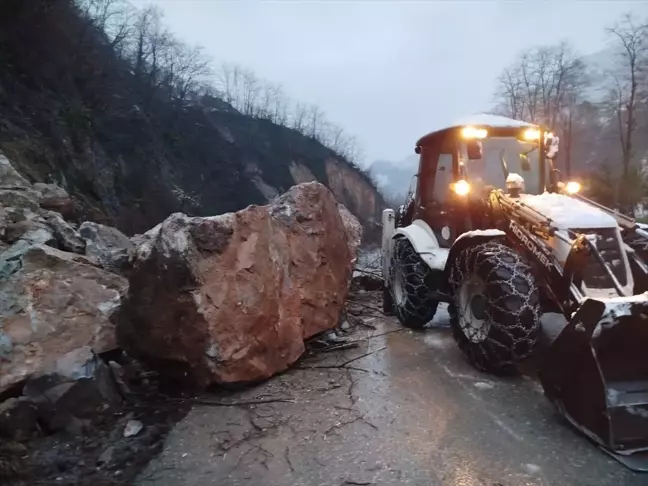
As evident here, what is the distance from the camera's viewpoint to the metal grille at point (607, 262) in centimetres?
377

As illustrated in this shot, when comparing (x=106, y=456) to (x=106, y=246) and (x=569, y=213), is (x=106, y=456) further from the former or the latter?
(x=106, y=246)

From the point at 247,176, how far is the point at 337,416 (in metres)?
27.0

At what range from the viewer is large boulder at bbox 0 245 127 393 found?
3.82 m

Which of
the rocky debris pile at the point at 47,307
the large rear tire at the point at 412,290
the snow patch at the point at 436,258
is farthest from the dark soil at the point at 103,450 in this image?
the snow patch at the point at 436,258

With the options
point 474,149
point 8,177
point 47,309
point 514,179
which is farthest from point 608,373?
point 8,177

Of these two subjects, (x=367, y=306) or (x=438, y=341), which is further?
(x=367, y=306)

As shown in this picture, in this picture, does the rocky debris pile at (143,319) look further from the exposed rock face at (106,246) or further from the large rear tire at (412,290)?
the large rear tire at (412,290)

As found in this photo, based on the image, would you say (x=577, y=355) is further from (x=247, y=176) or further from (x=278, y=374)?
(x=247, y=176)

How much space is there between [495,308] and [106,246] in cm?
535

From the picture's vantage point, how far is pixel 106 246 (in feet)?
23.2

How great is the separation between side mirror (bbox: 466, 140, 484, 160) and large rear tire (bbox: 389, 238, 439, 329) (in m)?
1.22

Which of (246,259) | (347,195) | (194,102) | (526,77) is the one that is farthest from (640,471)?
(347,195)

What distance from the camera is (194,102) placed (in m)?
31.9

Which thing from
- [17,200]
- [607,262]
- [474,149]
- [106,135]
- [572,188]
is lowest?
[607,262]
